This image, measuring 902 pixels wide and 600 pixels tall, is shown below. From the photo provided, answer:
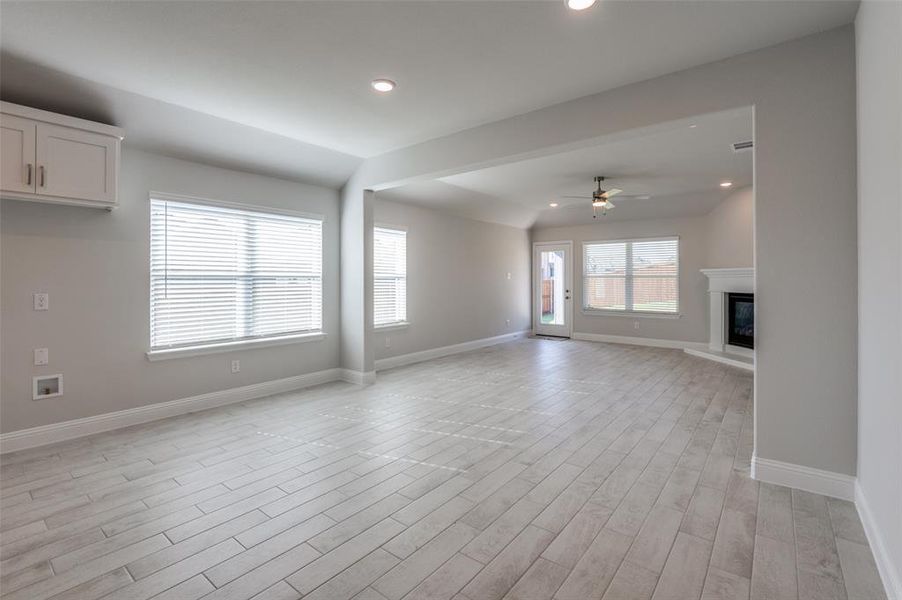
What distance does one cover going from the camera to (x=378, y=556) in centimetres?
199

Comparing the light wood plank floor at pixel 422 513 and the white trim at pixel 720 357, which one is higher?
the white trim at pixel 720 357

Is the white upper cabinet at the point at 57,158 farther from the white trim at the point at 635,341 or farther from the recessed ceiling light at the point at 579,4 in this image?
the white trim at the point at 635,341

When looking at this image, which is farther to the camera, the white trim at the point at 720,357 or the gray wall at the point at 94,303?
the white trim at the point at 720,357

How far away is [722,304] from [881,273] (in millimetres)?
5867

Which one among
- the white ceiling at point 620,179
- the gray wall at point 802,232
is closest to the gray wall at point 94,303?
the white ceiling at point 620,179

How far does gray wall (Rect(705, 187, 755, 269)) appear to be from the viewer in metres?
7.05

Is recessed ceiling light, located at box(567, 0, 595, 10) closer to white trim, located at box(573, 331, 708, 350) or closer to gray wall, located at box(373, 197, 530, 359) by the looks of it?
gray wall, located at box(373, 197, 530, 359)

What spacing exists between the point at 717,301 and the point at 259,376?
7.22 metres

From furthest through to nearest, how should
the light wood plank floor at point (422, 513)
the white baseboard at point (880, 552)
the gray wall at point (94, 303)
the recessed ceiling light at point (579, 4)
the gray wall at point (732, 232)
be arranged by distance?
the gray wall at point (732, 232) → the gray wall at point (94, 303) → the recessed ceiling light at point (579, 4) → the light wood plank floor at point (422, 513) → the white baseboard at point (880, 552)

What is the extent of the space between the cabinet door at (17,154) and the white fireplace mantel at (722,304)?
325 inches

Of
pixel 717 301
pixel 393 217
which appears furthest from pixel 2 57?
pixel 717 301

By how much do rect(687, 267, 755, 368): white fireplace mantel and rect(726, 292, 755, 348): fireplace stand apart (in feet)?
0.28

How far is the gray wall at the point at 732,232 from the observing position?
7.05 metres

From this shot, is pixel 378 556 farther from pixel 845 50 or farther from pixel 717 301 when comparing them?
pixel 717 301
